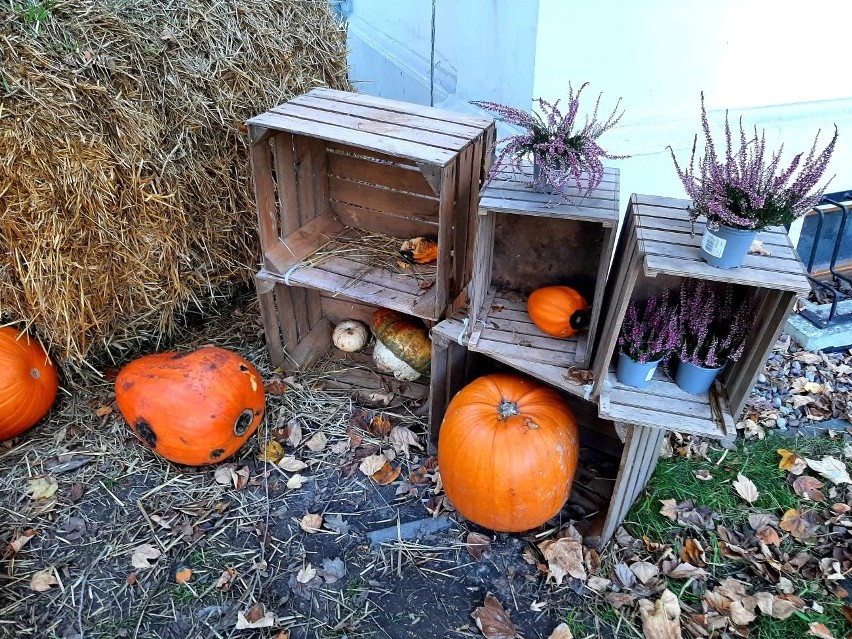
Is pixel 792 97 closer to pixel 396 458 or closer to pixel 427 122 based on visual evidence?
pixel 427 122

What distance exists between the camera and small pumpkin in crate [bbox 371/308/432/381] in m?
3.20

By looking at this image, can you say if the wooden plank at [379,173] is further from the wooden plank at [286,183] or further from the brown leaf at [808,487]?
the brown leaf at [808,487]

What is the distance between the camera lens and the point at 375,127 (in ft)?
8.53

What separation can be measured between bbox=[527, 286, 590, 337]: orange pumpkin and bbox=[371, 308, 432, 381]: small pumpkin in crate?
2.60 ft

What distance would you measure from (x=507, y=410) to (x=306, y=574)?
1.02 metres

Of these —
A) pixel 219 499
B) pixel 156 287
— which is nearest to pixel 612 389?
pixel 219 499

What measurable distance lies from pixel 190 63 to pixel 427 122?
1220 mm

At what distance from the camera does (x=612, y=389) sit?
7.45 feet

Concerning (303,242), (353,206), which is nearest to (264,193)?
(303,242)

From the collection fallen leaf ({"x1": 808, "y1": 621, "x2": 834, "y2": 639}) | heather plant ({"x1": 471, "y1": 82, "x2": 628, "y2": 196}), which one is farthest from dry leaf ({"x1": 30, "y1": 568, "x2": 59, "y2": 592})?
fallen leaf ({"x1": 808, "y1": 621, "x2": 834, "y2": 639})

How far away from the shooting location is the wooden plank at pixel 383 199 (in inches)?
123

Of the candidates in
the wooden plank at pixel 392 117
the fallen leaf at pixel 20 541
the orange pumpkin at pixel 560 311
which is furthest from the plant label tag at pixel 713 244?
the fallen leaf at pixel 20 541

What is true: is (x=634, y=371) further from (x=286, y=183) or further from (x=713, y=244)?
(x=286, y=183)

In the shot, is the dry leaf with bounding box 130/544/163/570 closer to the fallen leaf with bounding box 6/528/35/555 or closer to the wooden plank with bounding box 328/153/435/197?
the fallen leaf with bounding box 6/528/35/555
